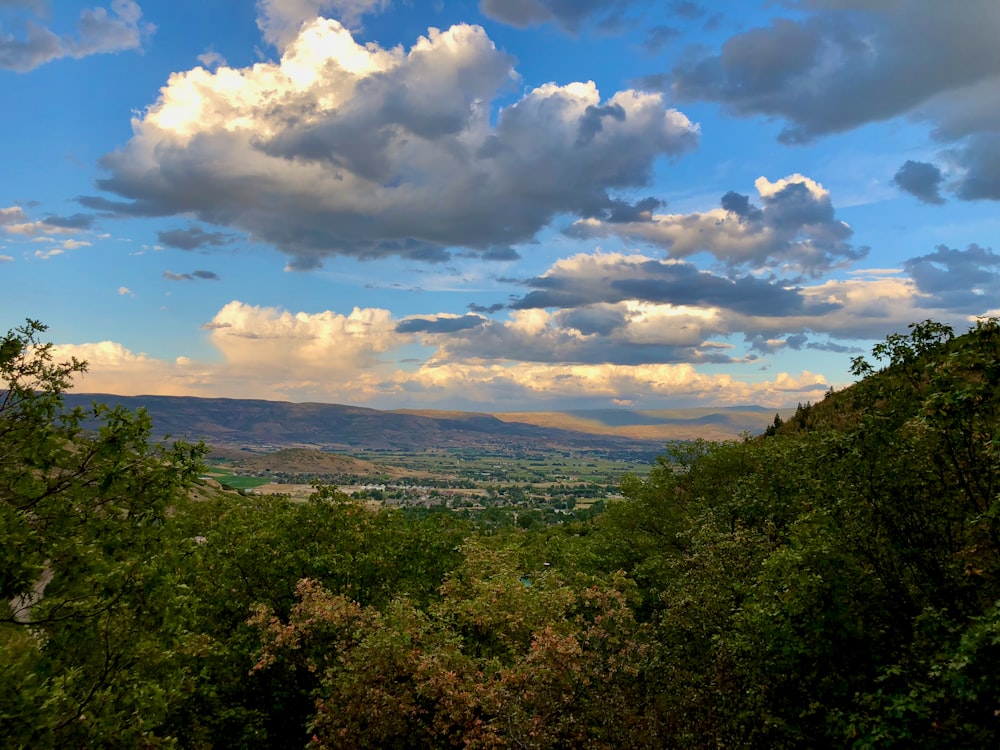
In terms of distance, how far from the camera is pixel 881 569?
16469 mm

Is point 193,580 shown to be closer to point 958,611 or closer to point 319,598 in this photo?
point 319,598

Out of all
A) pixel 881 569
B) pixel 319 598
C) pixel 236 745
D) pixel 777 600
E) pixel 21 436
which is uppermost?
pixel 21 436

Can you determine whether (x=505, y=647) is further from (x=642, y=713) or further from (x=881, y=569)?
(x=881, y=569)

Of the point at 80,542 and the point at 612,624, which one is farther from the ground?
the point at 80,542

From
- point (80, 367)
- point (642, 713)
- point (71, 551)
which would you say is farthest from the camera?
point (642, 713)

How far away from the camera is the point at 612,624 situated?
24297mm

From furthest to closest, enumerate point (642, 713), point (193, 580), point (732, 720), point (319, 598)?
point (193, 580)
point (319, 598)
point (642, 713)
point (732, 720)

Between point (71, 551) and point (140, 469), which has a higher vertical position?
point (140, 469)

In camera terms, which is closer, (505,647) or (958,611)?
(958,611)

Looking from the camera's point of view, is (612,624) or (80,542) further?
(612,624)

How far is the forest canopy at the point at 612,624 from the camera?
13445 mm

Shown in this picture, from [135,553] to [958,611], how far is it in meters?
22.9

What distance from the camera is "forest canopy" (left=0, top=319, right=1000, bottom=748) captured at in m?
13.4

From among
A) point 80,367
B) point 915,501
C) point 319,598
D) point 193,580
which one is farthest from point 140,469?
point 915,501
